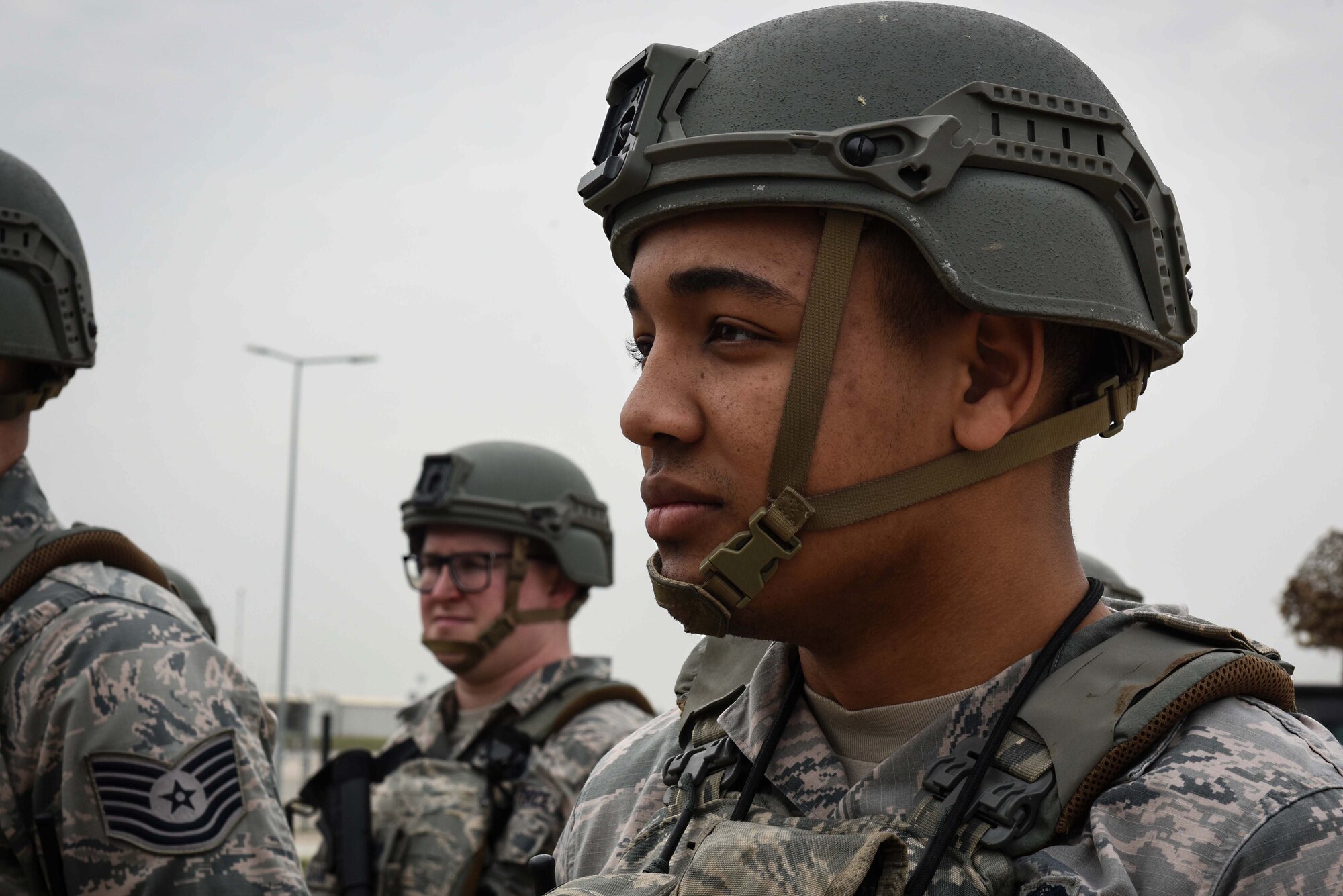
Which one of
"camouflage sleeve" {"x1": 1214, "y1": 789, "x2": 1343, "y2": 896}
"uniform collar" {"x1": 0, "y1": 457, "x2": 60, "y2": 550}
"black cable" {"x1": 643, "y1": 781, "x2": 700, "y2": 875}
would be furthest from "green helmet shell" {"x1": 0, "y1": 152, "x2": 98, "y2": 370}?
"camouflage sleeve" {"x1": 1214, "y1": 789, "x2": 1343, "y2": 896}

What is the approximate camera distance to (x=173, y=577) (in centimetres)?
833

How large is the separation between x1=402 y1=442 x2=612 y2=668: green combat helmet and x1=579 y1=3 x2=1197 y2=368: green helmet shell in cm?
506

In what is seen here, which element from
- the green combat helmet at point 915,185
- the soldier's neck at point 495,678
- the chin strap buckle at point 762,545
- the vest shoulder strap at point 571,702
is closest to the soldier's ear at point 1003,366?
the green combat helmet at point 915,185

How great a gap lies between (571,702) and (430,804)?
0.80 metres

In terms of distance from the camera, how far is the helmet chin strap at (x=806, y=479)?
2.22m

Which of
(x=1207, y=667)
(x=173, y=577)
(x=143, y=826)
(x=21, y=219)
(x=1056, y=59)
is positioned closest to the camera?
(x=1207, y=667)

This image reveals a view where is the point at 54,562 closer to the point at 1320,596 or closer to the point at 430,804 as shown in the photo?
the point at 430,804

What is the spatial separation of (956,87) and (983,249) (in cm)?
29

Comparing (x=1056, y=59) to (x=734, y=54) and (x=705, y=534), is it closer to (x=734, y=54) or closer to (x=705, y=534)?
(x=734, y=54)

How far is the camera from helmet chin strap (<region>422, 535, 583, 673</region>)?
7027 millimetres

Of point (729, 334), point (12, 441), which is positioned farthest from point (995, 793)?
point (12, 441)

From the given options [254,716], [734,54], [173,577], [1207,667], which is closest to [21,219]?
[254,716]

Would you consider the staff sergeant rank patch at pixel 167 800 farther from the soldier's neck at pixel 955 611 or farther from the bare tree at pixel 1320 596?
the bare tree at pixel 1320 596

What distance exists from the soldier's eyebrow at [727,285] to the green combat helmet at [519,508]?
5.08m
